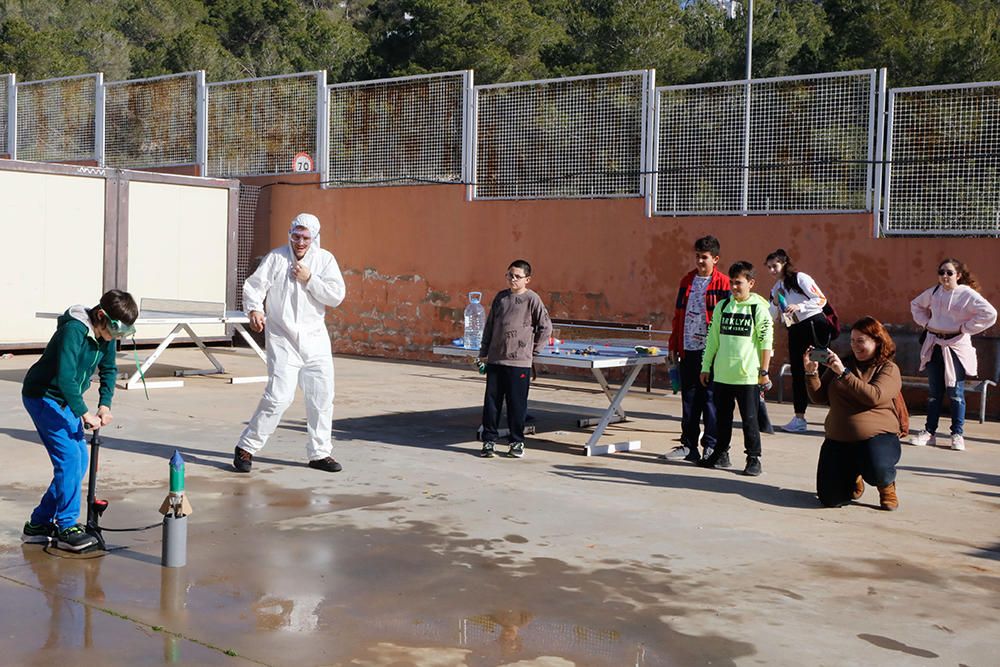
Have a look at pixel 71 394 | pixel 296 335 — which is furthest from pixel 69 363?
pixel 296 335

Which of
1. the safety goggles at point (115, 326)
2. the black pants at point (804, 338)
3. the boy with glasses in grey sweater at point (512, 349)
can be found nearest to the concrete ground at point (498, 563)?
the boy with glasses in grey sweater at point (512, 349)

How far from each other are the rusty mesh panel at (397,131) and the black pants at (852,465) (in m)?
10.6

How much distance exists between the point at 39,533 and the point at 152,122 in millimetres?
16468

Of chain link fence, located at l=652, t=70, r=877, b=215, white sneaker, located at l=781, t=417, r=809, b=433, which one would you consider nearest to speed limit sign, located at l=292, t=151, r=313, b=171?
chain link fence, located at l=652, t=70, r=877, b=215

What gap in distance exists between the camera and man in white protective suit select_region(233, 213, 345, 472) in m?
9.05

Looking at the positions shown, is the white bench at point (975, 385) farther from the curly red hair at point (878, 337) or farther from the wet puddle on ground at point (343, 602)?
the wet puddle on ground at point (343, 602)

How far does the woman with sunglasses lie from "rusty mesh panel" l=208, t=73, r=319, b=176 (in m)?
11.2

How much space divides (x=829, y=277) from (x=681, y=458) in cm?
544

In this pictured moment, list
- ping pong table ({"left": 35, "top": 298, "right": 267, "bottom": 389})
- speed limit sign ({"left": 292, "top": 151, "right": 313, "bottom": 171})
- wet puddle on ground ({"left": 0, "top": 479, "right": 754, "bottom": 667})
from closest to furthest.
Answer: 1. wet puddle on ground ({"left": 0, "top": 479, "right": 754, "bottom": 667})
2. ping pong table ({"left": 35, "top": 298, "right": 267, "bottom": 389})
3. speed limit sign ({"left": 292, "top": 151, "right": 313, "bottom": 171})

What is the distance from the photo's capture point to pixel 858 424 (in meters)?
8.27

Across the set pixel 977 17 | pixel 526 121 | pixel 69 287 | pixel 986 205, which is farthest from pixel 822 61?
pixel 69 287

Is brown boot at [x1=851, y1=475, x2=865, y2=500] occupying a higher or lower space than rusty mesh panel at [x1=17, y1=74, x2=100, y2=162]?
lower

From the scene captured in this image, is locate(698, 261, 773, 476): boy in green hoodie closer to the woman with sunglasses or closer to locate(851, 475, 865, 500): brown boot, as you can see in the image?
locate(851, 475, 865, 500): brown boot

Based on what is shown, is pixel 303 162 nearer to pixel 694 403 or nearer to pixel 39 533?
pixel 694 403
